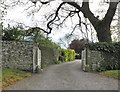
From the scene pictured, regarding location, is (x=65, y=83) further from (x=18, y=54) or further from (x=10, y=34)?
(x=10, y=34)

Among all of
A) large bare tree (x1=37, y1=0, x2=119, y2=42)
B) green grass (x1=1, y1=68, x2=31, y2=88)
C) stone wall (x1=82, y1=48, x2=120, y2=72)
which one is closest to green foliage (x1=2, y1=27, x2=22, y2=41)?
green grass (x1=1, y1=68, x2=31, y2=88)

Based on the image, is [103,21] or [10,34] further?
[103,21]

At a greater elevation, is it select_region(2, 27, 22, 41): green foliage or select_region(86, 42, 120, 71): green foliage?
select_region(2, 27, 22, 41): green foliage

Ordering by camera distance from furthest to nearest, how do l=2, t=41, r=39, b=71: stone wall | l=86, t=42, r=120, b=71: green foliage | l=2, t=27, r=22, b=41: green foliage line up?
l=86, t=42, r=120, b=71: green foliage < l=2, t=27, r=22, b=41: green foliage < l=2, t=41, r=39, b=71: stone wall

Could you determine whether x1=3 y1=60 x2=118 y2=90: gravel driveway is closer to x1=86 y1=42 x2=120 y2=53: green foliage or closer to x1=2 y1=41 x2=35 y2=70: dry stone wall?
x1=2 y1=41 x2=35 y2=70: dry stone wall

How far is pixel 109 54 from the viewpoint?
19312 millimetres

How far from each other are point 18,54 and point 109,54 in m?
6.87

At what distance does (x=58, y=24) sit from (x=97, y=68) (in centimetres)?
888

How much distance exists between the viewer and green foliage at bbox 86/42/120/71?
62.1ft

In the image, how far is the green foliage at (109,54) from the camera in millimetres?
18922

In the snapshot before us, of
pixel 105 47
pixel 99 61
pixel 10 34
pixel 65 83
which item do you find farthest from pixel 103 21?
pixel 65 83

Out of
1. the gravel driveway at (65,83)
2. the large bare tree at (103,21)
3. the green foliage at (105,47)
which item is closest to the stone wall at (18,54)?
the gravel driveway at (65,83)

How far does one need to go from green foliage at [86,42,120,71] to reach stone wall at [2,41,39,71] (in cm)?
455

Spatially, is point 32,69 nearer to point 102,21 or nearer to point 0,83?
point 0,83
